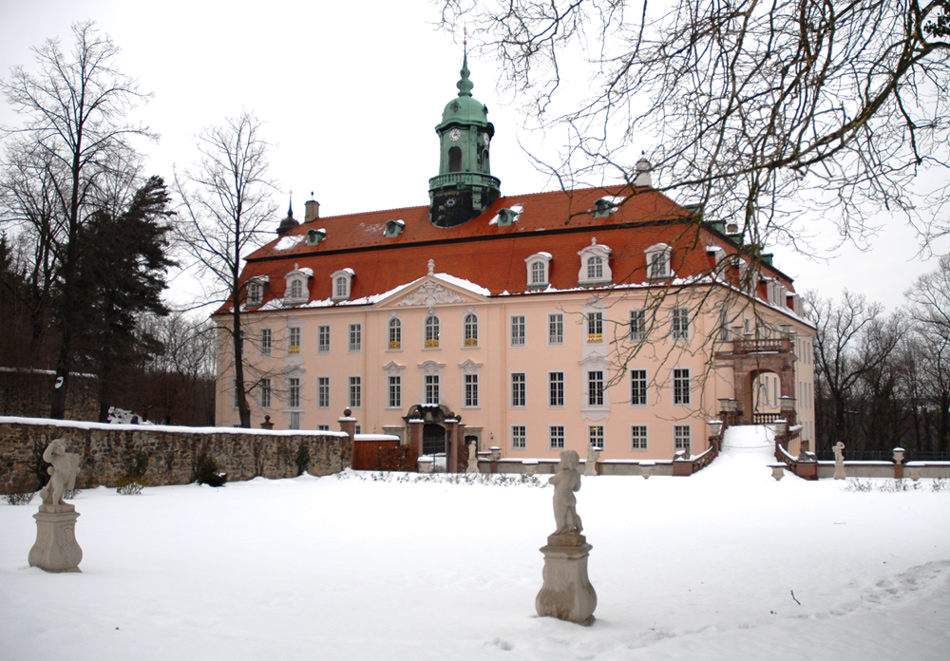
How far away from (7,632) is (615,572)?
6436mm

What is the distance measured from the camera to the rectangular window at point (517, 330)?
38688 mm

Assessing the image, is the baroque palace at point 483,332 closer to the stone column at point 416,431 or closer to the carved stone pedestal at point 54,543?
the stone column at point 416,431

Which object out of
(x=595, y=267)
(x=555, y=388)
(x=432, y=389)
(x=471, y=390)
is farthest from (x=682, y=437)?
(x=432, y=389)

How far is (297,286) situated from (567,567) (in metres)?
37.8

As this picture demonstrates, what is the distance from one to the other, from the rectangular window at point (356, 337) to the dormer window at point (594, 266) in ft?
36.9

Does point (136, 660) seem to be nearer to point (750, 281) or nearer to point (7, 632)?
point (7, 632)

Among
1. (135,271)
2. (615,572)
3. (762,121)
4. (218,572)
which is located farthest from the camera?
(135,271)

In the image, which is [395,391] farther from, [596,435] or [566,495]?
[566,495]

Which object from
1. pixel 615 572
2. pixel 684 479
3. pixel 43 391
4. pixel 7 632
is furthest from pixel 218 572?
pixel 43 391

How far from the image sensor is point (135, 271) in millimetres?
37062

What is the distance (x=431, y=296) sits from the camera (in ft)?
131

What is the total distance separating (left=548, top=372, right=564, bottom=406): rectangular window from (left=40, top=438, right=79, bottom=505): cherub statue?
97.6 ft

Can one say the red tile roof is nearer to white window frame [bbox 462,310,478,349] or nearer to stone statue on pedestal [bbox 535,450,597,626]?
white window frame [bbox 462,310,478,349]

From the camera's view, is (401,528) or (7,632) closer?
(7,632)
